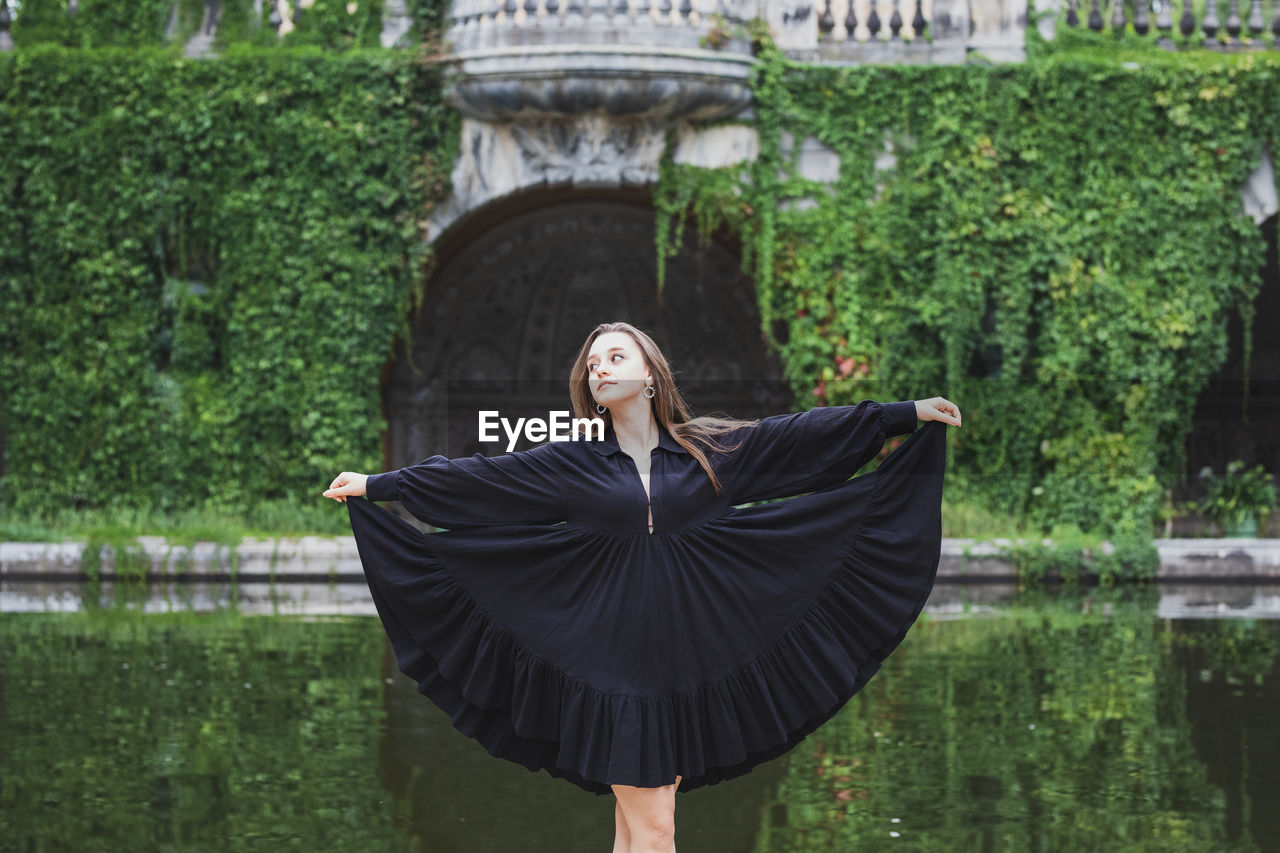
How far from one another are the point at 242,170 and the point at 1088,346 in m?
8.07

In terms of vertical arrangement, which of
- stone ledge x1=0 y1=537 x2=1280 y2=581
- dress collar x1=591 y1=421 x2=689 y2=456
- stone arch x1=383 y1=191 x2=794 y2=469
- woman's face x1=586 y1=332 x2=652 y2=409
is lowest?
stone ledge x1=0 y1=537 x2=1280 y2=581

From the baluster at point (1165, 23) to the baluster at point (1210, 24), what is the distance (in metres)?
0.32

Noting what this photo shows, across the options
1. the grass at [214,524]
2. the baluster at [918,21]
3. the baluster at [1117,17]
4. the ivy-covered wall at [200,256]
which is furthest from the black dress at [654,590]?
the baluster at [1117,17]

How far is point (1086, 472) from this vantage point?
1532 centimetres

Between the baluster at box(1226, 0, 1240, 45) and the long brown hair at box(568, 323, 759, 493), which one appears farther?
the baluster at box(1226, 0, 1240, 45)

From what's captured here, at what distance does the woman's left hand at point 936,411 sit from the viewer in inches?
164

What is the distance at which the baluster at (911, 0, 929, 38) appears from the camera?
1559 centimetres

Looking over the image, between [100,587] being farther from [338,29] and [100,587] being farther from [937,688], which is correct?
[937,688]

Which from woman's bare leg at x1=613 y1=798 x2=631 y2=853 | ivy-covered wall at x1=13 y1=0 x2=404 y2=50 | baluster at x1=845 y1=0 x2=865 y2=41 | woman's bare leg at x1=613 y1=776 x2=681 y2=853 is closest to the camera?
woman's bare leg at x1=613 y1=776 x2=681 y2=853

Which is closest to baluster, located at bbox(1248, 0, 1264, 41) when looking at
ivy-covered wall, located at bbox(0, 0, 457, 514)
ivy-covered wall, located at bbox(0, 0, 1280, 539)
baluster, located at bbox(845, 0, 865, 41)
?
ivy-covered wall, located at bbox(0, 0, 1280, 539)

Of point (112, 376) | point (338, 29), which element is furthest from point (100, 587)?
point (338, 29)

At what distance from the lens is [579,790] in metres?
6.26

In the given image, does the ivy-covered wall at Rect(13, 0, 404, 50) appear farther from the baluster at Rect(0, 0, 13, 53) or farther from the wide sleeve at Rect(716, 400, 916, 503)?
the wide sleeve at Rect(716, 400, 916, 503)

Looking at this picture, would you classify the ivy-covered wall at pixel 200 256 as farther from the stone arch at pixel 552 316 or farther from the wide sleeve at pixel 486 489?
the wide sleeve at pixel 486 489
